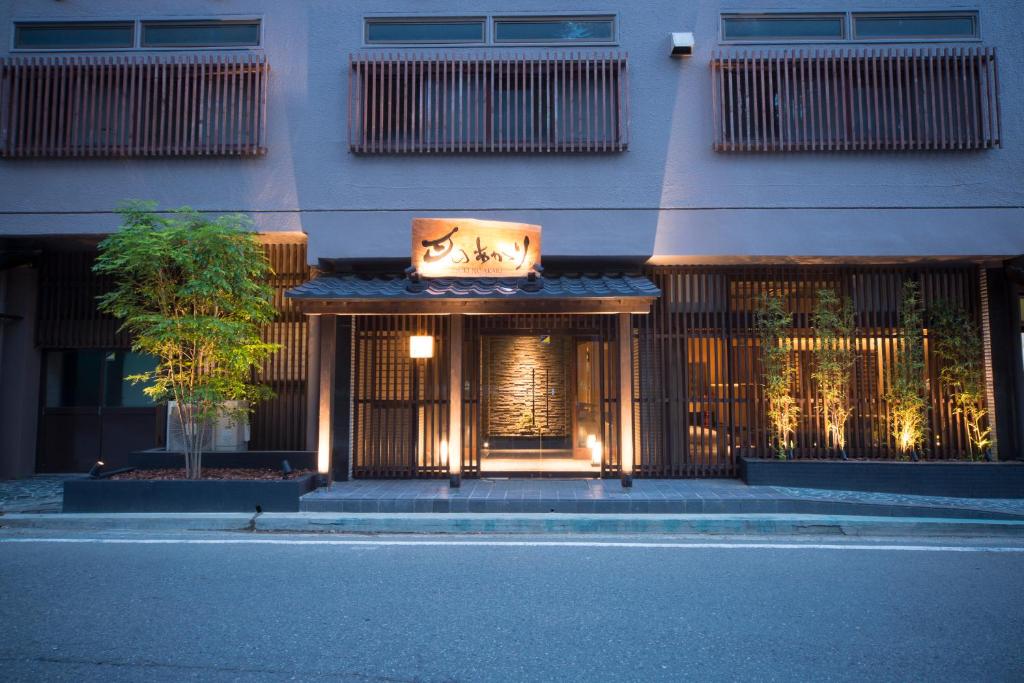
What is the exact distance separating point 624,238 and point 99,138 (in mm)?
9082

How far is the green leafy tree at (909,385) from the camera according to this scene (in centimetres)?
985

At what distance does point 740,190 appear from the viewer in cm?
1009

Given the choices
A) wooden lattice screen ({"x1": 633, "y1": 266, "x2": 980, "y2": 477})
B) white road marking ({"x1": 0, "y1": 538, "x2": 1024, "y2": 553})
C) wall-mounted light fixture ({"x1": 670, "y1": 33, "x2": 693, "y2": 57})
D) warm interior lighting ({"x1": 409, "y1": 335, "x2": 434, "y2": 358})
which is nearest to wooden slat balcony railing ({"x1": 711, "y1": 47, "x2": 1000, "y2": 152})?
wall-mounted light fixture ({"x1": 670, "y1": 33, "x2": 693, "y2": 57})

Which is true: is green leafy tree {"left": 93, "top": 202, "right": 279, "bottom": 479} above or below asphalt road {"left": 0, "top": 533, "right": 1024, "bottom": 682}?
above

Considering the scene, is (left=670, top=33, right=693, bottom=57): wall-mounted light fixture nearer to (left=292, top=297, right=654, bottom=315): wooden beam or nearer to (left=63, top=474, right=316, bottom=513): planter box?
(left=292, top=297, right=654, bottom=315): wooden beam

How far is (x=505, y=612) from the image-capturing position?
A: 4805 millimetres

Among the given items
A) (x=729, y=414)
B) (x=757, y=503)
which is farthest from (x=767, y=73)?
(x=757, y=503)

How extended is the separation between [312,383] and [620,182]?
641 centimetres

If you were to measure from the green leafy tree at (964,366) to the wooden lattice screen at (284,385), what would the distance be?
11052 mm

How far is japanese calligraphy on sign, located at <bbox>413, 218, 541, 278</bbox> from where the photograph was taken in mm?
9242

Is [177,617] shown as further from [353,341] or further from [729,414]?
[729,414]

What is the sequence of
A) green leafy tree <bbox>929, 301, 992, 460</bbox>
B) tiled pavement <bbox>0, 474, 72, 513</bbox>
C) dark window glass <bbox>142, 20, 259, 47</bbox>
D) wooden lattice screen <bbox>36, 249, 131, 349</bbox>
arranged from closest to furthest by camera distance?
tiled pavement <bbox>0, 474, 72, 513</bbox> → green leafy tree <bbox>929, 301, 992, 460</bbox> → dark window glass <bbox>142, 20, 259, 47</bbox> → wooden lattice screen <bbox>36, 249, 131, 349</bbox>

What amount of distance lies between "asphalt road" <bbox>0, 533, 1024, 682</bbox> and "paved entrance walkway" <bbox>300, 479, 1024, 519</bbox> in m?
1.26

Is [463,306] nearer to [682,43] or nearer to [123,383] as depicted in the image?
[682,43]
